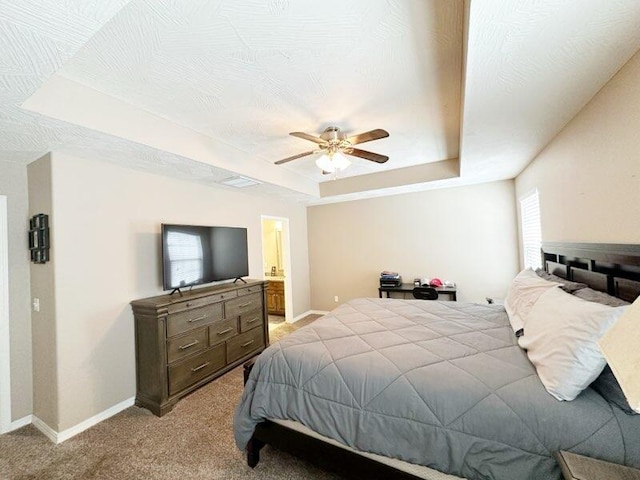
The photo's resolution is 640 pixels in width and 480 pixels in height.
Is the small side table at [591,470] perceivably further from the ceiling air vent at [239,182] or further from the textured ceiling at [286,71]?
the ceiling air vent at [239,182]

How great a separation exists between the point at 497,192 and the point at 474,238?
81 centimetres

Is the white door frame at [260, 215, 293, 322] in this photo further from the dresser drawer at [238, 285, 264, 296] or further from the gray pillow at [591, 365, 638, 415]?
the gray pillow at [591, 365, 638, 415]

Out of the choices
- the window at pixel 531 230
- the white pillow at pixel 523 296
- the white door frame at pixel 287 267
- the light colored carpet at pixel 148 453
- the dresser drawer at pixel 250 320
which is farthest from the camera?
the white door frame at pixel 287 267

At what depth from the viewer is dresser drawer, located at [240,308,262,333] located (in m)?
3.40

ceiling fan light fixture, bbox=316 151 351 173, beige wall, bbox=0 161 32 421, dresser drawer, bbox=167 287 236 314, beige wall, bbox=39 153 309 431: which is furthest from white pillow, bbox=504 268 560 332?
beige wall, bbox=0 161 32 421

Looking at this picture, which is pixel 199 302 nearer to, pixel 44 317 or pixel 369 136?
pixel 44 317

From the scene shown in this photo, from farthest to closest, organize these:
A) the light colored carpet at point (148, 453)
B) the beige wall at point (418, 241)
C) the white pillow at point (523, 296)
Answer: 1. the beige wall at point (418, 241)
2. the white pillow at point (523, 296)
3. the light colored carpet at point (148, 453)

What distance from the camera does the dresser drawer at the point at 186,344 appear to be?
254cm

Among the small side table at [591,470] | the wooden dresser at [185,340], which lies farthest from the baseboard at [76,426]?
the small side table at [591,470]

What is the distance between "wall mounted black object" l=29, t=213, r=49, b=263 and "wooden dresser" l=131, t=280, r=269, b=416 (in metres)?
0.83

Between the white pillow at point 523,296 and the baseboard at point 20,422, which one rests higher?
the white pillow at point 523,296

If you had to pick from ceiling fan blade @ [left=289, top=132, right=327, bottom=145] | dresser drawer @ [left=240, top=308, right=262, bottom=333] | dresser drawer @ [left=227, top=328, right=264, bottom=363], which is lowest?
dresser drawer @ [left=227, top=328, right=264, bottom=363]

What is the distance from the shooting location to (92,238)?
239 centimetres

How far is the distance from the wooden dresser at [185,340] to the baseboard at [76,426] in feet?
0.53
